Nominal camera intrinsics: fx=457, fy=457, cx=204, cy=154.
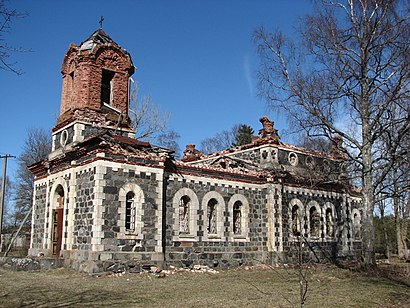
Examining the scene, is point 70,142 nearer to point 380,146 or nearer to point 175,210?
point 175,210

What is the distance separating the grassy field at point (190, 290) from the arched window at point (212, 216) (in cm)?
355

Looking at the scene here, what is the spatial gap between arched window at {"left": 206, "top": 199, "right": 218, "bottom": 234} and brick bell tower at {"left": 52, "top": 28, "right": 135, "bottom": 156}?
4.95 metres

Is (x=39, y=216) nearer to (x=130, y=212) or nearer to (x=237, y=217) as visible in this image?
(x=130, y=212)

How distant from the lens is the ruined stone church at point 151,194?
17688mm

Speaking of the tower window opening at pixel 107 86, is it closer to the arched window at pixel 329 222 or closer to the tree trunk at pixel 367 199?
the tree trunk at pixel 367 199

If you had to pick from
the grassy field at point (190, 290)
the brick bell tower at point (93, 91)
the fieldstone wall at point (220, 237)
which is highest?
the brick bell tower at point (93, 91)

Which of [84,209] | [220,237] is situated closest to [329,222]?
[220,237]

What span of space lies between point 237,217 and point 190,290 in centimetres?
988

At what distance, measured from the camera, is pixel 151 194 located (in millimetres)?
18672

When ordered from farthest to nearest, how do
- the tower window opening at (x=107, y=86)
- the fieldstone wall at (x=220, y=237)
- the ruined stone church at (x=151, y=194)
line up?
the tower window opening at (x=107, y=86) → the fieldstone wall at (x=220, y=237) → the ruined stone church at (x=151, y=194)

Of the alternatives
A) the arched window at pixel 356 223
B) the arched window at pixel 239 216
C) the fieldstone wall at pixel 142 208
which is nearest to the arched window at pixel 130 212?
the fieldstone wall at pixel 142 208

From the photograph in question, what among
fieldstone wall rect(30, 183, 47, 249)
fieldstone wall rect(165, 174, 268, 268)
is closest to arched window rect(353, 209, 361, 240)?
fieldstone wall rect(165, 174, 268, 268)

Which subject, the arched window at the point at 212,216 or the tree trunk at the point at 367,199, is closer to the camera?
the tree trunk at the point at 367,199

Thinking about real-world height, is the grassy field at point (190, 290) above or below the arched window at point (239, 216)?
below
